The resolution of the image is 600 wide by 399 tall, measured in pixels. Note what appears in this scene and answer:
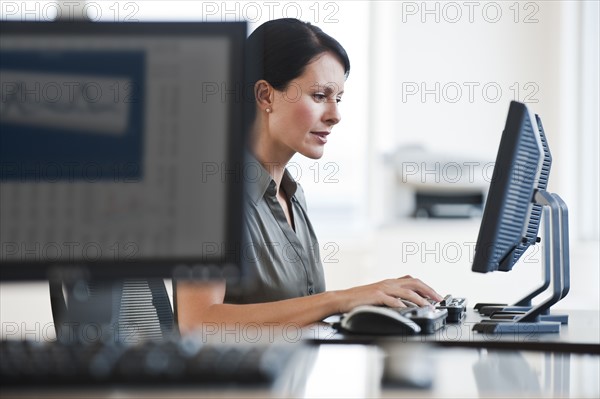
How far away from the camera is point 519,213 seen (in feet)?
4.89

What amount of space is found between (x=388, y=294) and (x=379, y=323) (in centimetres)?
29

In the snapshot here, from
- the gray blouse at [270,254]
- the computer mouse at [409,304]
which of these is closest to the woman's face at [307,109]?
the gray blouse at [270,254]

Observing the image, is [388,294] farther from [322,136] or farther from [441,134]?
[441,134]

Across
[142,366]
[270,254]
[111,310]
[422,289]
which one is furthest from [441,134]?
[142,366]

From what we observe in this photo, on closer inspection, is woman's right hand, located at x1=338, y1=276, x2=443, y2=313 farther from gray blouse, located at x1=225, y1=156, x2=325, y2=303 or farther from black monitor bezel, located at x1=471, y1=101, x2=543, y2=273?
gray blouse, located at x1=225, y1=156, x2=325, y2=303

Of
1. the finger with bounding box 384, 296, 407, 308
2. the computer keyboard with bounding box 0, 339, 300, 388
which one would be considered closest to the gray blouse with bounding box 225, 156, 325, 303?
the finger with bounding box 384, 296, 407, 308

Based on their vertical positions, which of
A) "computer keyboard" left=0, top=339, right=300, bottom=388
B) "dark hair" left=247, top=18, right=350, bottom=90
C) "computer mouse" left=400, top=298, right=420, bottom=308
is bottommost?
"computer mouse" left=400, top=298, right=420, bottom=308

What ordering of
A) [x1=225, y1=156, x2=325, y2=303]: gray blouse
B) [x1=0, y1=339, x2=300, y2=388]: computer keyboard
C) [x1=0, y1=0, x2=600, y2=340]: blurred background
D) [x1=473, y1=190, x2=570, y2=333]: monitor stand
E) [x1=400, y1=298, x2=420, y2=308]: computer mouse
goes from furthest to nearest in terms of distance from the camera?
[x1=0, y1=0, x2=600, y2=340]: blurred background < [x1=225, y1=156, x2=325, y2=303]: gray blouse < [x1=400, y1=298, x2=420, y2=308]: computer mouse < [x1=473, y1=190, x2=570, y2=333]: monitor stand < [x1=0, y1=339, x2=300, y2=388]: computer keyboard

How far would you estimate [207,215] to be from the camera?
39.6 inches

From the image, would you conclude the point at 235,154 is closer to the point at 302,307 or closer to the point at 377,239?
the point at 302,307

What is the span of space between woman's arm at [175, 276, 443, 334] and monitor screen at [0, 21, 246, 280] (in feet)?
1.91

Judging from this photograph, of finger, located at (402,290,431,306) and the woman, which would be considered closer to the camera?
finger, located at (402,290,431,306)

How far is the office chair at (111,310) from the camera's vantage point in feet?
3.35

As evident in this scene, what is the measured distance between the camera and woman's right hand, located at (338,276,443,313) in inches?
60.4
